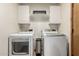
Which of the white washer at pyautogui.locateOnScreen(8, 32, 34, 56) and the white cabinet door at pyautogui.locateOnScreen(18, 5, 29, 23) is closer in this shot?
the white washer at pyautogui.locateOnScreen(8, 32, 34, 56)

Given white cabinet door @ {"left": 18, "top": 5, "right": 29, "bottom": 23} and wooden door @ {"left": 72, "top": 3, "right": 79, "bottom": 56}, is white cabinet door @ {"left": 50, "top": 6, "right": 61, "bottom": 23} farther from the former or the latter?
wooden door @ {"left": 72, "top": 3, "right": 79, "bottom": 56}

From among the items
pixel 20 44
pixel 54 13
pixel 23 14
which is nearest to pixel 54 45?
pixel 20 44

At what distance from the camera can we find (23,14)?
473 cm

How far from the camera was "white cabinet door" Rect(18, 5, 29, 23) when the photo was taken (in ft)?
15.3

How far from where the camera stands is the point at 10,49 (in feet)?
9.61

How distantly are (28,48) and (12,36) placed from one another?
0.40m

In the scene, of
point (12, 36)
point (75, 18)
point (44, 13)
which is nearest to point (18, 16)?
point (44, 13)

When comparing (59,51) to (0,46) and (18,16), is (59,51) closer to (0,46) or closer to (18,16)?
(0,46)

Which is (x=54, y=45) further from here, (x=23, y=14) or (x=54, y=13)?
(x=23, y=14)

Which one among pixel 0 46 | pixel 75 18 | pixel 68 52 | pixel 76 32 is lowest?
pixel 68 52

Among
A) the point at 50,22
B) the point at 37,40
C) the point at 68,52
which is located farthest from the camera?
the point at 50,22

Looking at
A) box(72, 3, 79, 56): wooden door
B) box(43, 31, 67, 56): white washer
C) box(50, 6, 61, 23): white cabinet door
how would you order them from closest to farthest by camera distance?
box(72, 3, 79, 56): wooden door, box(43, 31, 67, 56): white washer, box(50, 6, 61, 23): white cabinet door

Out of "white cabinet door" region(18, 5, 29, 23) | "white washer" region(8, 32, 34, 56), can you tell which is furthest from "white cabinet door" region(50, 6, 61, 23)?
"white washer" region(8, 32, 34, 56)

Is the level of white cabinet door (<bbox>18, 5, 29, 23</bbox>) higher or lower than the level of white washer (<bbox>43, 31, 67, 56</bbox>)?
higher
